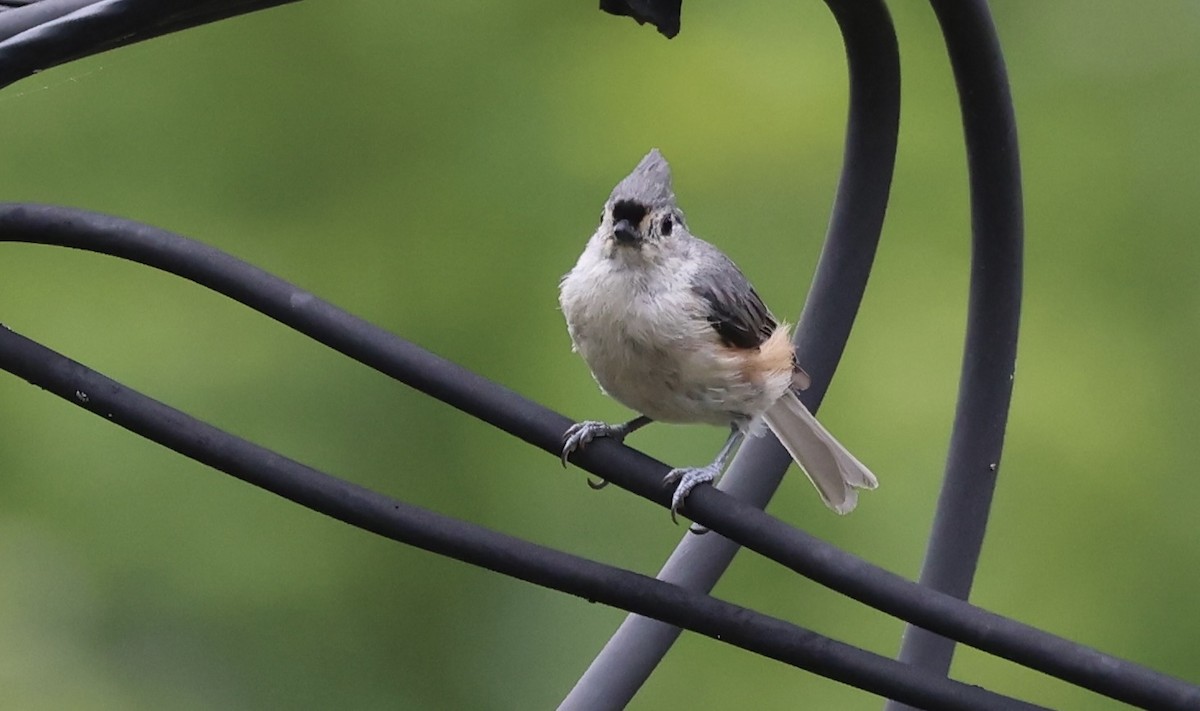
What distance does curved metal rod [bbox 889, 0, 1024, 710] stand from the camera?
1.37m

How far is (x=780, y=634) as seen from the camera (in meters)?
1.03

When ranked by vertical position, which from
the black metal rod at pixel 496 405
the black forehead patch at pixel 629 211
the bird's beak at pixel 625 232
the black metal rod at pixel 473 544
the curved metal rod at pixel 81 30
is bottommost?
the black metal rod at pixel 473 544

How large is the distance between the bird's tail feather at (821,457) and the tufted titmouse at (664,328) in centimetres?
4

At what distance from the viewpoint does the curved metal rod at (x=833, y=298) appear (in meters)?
1.29

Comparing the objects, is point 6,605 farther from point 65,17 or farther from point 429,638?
point 65,17

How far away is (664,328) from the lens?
1.71 metres

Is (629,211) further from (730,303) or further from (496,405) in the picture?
(496,405)

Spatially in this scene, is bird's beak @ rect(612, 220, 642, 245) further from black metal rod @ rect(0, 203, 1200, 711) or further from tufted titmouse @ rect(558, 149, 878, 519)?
black metal rod @ rect(0, 203, 1200, 711)

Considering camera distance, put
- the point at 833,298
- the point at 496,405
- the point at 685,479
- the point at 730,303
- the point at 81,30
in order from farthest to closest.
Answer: the point at 730,303, the point at 833,298, the point at 685,479, the point at 496,405, the point at 81,30

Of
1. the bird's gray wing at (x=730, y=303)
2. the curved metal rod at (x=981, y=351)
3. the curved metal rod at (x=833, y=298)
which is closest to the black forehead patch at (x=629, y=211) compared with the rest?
the bird's gray wing at (x=730, y=303)

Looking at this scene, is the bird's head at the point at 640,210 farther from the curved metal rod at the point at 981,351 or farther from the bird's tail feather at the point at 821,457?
the curved metal rod at the point at 981,351

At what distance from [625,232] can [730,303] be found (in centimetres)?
19

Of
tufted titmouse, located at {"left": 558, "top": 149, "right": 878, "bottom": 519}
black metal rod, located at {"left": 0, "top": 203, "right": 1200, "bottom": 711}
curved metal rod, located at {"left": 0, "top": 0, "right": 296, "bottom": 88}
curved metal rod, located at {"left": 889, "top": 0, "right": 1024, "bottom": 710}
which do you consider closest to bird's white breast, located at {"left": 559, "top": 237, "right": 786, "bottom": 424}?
tufted titmouse, located at {"left": 558, "top": 149, "right": 878, "bottom": 519}

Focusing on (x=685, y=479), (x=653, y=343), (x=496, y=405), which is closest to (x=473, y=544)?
(x=496, y=405)
